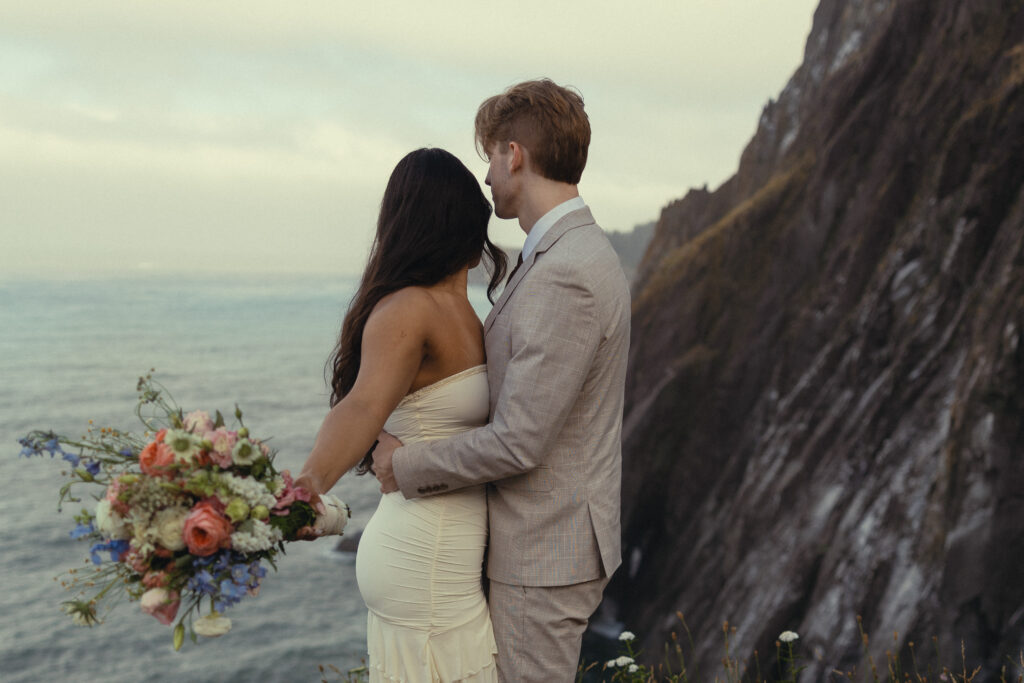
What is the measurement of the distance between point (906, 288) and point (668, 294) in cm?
1760

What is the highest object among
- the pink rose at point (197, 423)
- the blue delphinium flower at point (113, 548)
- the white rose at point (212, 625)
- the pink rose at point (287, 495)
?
the pink rose at point (197, 423)

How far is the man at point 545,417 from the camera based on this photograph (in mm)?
3504

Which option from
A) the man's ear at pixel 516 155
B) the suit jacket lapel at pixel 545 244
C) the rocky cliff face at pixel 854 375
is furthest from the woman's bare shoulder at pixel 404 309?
the rocky cliff face at pixel 854 375

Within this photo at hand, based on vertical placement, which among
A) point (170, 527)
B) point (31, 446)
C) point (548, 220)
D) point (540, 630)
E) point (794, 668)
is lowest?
point (794, 668)

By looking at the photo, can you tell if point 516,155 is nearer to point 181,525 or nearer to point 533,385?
point 533,385

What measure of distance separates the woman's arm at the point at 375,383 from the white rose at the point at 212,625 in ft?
2.11

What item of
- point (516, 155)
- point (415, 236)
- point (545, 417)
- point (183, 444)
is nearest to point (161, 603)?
point (183, 444)

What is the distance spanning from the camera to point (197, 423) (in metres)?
3.03

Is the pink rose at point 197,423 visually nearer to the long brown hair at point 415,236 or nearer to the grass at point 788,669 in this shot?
the long brown hair at point 415,236

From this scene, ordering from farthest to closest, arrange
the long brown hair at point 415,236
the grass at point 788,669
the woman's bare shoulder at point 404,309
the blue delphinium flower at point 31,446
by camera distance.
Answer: the grass at point 788,669, the long brown hair at point 415,236, the woman's bare shoulder at point 404,309, the blue delphinium flower at point 31,446

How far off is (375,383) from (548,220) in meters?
1.01

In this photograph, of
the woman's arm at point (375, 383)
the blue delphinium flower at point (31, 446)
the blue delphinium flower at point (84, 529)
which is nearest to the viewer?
the blue delphinium flower at point (84, 529)

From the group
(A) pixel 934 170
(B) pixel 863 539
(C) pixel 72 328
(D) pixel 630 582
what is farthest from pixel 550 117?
(C) pixel 72 328

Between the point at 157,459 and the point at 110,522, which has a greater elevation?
the point at 157,459
